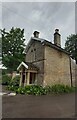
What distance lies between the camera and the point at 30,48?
2078 cm

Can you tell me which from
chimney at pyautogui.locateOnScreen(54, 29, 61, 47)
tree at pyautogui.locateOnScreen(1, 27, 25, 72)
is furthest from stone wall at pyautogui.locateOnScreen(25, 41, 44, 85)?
tree at pyautogui.locateOnScreen(1, 27, 25, 72)

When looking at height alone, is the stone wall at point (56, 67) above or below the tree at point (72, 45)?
below

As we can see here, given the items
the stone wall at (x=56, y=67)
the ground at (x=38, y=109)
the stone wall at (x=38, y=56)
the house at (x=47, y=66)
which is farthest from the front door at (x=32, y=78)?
the ground at (x=38, y=109)

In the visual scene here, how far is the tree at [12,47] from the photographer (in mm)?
32312

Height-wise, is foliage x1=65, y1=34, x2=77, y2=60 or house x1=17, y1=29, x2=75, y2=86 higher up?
foliage x1=65, y1=34, x2=77, y2=60

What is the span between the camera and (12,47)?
3359cm

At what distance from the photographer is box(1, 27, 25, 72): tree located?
106 feet

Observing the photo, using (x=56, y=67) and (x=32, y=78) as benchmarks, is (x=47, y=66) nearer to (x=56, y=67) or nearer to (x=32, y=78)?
(x=56, y=67)

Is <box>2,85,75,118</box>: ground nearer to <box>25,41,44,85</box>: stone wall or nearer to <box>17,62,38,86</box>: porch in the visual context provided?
<box>25,41,44,85</box>: stone wall

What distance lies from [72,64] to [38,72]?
557 centimetres

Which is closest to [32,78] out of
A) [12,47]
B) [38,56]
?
[38,56]

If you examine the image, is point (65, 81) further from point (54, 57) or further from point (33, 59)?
point (33, 59)

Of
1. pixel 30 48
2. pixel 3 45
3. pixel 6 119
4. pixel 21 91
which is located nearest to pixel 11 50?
pixel 3 45

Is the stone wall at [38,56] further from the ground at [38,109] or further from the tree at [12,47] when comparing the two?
the tree at [12,47]
